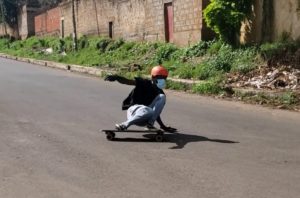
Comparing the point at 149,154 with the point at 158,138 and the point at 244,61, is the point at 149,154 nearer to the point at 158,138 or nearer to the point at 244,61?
the point at 158,138

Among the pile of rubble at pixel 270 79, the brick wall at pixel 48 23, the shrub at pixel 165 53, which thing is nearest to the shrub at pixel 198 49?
the shrub at pixel 165 53

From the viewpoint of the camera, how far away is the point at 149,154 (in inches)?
291

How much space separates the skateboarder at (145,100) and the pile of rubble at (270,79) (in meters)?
6.06

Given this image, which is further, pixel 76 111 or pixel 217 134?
pixel 76 111

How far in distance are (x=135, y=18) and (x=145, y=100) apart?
19.8 meters

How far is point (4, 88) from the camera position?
1611 cm

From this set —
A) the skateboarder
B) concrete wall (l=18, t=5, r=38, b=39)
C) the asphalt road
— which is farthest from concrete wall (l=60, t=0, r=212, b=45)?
the skateboarder

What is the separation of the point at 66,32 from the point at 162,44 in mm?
16793

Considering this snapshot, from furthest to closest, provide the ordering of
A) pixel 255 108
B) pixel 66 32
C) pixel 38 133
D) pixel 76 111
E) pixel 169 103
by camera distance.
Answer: pixel 66 32, pixel 169 103, pixel 255 108, pixel 76 111, pixel 38 133

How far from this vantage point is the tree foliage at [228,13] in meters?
18.0

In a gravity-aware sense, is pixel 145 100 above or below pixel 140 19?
below

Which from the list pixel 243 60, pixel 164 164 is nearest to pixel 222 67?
pixel 243 60

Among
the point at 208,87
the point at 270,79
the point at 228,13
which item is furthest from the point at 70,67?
the point at 270,79

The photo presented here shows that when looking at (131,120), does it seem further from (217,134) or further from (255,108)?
(255,108)
